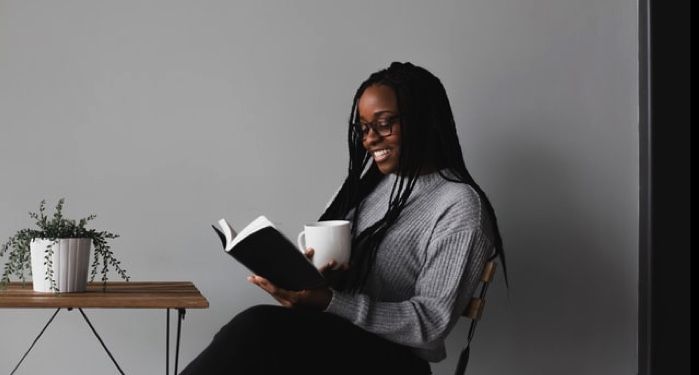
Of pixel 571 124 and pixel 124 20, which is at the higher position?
pixel 124 20

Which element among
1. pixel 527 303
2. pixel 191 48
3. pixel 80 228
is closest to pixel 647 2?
pixel 527 303

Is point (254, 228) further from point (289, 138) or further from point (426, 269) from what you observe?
point (289, 138)

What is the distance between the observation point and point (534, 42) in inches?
85.0

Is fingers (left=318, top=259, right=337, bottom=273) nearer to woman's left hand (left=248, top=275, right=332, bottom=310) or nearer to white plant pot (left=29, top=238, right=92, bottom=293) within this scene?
woman's left hand (left=248, top=275, right=332, bottom=310)

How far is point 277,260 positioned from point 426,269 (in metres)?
0.32

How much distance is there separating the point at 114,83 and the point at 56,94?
0.14 m

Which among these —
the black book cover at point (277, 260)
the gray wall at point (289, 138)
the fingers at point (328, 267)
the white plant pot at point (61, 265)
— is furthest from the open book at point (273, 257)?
the gray wall at point (289, 138)

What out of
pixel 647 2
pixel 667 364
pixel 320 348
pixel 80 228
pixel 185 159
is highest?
pixel 647 2

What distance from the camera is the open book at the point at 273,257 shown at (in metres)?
1.33

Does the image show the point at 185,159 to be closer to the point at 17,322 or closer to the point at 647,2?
the point at 17,322

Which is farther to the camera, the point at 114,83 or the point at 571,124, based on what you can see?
the point at 571,124

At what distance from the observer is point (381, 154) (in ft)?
5.67

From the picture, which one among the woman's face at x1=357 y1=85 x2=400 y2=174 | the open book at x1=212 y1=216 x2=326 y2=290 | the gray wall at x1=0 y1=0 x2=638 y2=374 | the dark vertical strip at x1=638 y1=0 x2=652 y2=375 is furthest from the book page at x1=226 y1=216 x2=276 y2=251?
the dark vertical strip at x1=638 y1=0 x2=652 y2=375

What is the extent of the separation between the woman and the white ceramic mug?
0.9 inches
